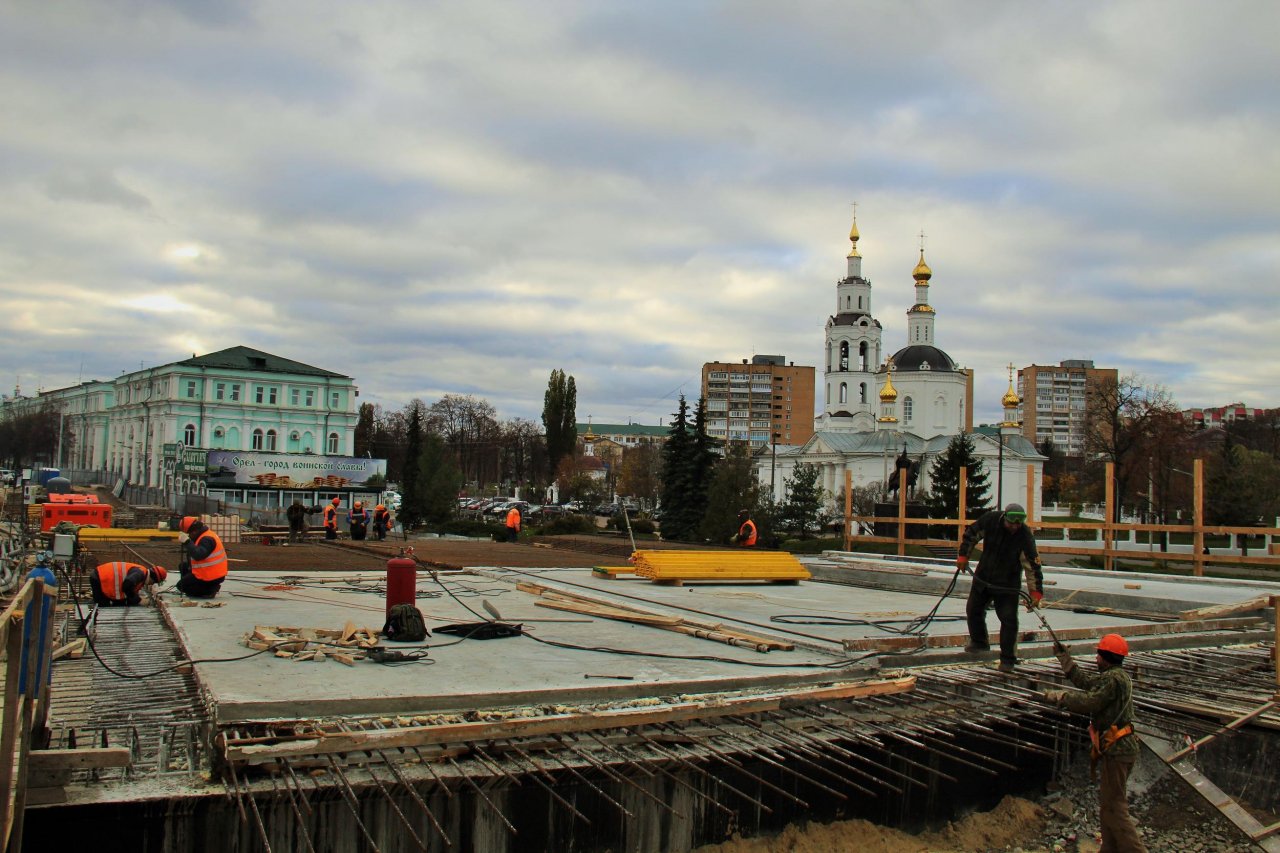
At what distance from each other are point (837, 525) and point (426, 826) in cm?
5681

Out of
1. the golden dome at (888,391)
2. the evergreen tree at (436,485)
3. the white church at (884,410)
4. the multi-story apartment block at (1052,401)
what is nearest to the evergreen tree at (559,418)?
the white church at (884,410)

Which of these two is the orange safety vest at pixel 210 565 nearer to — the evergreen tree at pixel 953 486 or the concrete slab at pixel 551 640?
the concrete slab at pixel 551 640

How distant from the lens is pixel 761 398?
547 feet

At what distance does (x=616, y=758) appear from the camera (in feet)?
21.4

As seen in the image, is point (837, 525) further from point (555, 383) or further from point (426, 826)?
point (426, 826)

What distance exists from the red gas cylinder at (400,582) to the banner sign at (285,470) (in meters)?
47.1

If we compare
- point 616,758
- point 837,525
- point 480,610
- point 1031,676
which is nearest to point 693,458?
point 837,525

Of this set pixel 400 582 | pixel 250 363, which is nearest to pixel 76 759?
pixel 400 582

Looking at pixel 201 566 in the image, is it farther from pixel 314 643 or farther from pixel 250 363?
pixel 250 363

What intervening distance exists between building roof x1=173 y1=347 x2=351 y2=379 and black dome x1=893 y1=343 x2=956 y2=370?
46.3m

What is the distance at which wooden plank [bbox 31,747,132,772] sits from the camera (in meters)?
5.43

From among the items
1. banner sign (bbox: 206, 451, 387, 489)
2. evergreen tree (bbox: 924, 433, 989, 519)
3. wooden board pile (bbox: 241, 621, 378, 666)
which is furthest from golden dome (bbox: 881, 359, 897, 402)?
wooden board pile (bbox: 241, 621, 378, 666)

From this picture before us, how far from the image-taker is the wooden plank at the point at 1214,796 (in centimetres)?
713

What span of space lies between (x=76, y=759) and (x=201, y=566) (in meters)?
7.91
